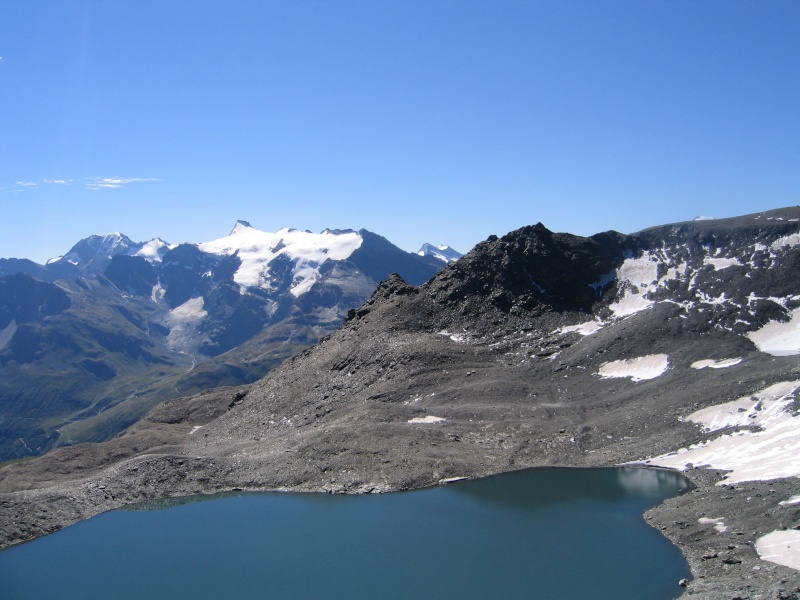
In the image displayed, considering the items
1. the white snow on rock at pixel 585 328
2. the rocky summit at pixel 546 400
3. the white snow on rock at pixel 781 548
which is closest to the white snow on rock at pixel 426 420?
the rocky summit at pixel 546 400

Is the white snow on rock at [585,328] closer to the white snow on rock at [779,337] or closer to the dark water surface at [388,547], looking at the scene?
the white snow on rock at [779,337]

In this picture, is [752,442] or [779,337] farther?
[779,337]

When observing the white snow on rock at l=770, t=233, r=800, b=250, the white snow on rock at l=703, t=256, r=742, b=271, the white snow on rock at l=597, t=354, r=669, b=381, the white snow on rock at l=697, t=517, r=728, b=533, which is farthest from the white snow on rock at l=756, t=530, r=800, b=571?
the white snow on rock at l=770, t=233, r=800, b=250

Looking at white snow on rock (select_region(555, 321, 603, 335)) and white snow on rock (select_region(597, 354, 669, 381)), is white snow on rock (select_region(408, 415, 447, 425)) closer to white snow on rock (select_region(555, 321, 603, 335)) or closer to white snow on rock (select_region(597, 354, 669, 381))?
white snow on rock (select_region(597, 354, 669, 381))

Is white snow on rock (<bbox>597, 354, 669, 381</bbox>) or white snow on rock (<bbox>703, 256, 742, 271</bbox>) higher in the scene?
white snow on rock (<bbox>703, 256, 742, 271</bbox>)

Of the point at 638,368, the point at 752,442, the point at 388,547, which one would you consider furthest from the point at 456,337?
the point at 388,547

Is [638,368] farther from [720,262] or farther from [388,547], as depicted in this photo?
[388,547]
